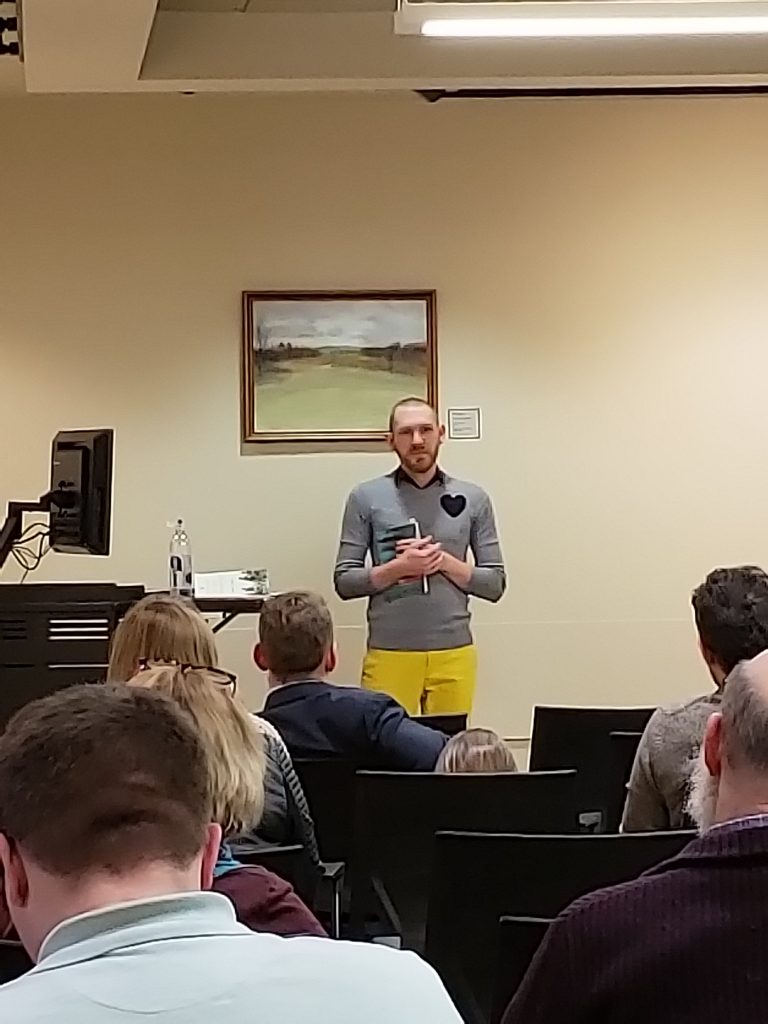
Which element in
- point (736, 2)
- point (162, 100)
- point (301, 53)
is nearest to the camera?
point (736, 2)

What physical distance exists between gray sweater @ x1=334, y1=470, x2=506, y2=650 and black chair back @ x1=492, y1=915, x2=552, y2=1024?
3613 mm

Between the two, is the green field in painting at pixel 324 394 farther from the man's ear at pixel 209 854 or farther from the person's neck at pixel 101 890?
the person's neck at pixel 101 890

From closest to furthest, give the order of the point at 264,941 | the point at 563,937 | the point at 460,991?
the point at 264,941, the point at 563,937, the point at 460,991

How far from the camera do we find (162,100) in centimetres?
636

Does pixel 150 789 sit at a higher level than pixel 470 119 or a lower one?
lower

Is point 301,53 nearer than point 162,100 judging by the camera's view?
Yes

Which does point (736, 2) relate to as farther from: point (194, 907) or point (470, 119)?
point (194, 907)

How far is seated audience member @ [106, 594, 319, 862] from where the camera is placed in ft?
9.96

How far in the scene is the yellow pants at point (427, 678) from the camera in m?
5.64

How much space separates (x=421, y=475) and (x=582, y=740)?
6.47 feet

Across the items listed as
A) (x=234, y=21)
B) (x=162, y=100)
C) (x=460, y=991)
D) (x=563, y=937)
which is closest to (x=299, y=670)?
(x=460, y=991)

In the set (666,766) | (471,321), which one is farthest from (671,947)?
(471,321)

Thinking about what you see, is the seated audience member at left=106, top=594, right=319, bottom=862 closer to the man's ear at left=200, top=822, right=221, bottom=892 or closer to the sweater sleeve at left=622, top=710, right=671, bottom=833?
the sweater sleeve at left=622, top=710, right=671, bottom=833

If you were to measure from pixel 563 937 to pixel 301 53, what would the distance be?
489 centimetres
